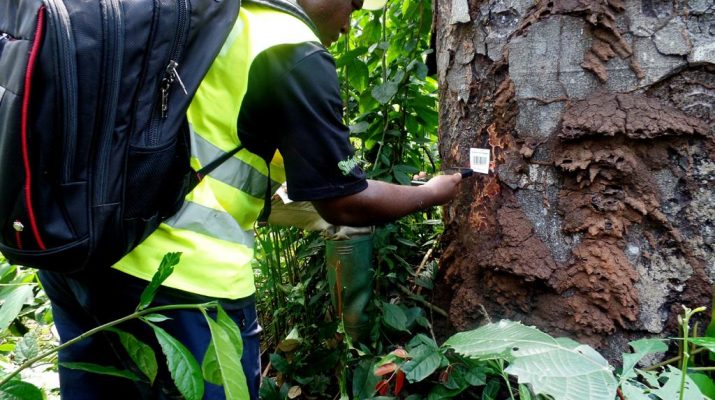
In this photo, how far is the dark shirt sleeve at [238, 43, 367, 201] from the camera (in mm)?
1144

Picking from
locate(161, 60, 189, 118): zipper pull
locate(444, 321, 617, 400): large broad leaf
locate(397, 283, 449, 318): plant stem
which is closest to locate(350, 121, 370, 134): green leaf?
locate(397, 283, 449, 318): plant stem

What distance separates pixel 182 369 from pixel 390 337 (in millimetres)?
1013

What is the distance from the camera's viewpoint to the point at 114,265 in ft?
3.91

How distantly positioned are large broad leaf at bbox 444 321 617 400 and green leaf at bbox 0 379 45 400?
0.79m

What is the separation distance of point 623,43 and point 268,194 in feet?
3.21

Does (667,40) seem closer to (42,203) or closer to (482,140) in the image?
(482,140)

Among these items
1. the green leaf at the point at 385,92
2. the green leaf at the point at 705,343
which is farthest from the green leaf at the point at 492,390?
the green leaf at the point at 385,92

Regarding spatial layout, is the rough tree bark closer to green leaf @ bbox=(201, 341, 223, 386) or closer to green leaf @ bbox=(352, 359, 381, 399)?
green leaf @ bbox=(352, 359, 381, 399)

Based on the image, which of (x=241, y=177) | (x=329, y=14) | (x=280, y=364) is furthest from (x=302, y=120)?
(x=280, y=364)

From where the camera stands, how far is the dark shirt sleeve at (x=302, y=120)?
114cm

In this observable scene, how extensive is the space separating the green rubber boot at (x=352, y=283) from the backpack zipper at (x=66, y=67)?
3.46 feet

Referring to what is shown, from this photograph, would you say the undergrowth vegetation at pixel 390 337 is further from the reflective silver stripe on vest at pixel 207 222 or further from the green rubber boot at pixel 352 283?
the reflective silver stripe on vest at pixel 207 222

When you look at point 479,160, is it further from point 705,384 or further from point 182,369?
point 182,369

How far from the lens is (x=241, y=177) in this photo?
1261mm
